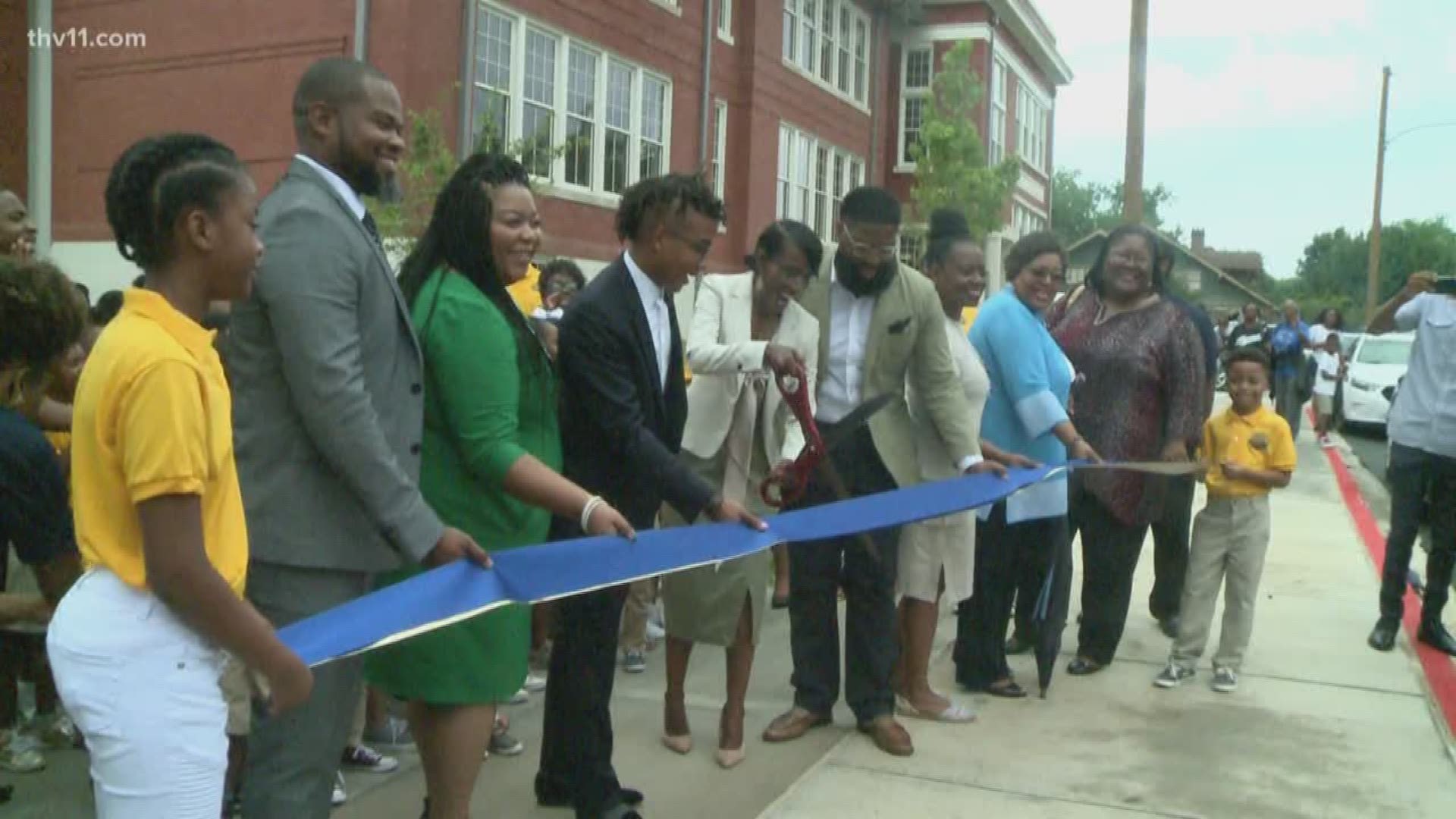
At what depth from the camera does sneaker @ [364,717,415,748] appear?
204 inches

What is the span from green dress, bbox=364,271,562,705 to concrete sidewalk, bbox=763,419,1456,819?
1582 millimetres

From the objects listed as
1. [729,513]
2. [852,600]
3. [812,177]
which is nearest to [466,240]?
[729,513]

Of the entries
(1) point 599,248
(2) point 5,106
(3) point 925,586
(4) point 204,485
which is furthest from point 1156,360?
(2) point 5,106

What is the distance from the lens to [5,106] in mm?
15641

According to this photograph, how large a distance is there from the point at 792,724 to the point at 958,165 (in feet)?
65.3

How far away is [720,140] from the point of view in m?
22.3

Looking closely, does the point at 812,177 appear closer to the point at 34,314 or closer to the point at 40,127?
the point at 40,127

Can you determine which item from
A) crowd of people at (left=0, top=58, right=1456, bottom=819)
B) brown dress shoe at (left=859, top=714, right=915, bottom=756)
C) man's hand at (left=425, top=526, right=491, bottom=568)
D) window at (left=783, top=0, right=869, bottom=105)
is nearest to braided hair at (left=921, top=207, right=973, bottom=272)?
crowd of people at (left=0, top=58, right=1456, bottom=819)

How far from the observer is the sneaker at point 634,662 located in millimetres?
6426

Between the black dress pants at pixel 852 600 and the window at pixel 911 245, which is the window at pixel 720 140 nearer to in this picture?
the window at pixel 911 245

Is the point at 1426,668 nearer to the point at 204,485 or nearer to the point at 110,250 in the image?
the point at 204,485

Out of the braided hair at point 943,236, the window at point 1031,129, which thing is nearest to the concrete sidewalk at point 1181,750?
the braided hair at point 943,236

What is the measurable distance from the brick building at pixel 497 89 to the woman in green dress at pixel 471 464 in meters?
8.74

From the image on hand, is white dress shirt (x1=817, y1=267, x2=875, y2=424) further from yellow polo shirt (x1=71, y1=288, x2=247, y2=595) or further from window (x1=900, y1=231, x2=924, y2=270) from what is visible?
window (x1=900, y1=231, x2=924, y2=270)
